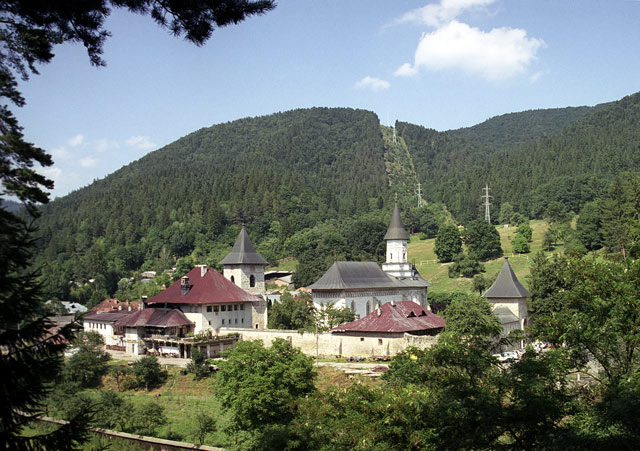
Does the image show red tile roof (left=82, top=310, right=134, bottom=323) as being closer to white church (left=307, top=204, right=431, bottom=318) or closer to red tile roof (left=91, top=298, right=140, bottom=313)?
red tile roof (left=91, top=298, right=140, bottom=313)

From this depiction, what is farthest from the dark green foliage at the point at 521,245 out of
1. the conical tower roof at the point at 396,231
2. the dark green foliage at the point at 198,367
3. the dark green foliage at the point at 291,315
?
the dark green foliage at the point at 198,367

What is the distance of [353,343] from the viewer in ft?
132

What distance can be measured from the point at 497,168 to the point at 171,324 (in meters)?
118

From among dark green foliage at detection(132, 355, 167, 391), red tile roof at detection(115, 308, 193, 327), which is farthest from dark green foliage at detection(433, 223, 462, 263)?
dark green foliage at detection(132, 355, 167, 391)

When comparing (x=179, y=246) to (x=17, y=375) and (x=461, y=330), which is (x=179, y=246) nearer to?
(x=461, y=330)

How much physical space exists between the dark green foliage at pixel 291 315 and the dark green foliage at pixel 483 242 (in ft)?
147

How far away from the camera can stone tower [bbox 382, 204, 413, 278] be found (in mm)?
62969

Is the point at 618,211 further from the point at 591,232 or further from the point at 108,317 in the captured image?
the point at 108,317

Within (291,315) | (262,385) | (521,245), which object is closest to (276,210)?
(521,245)

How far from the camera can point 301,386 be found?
2509cm

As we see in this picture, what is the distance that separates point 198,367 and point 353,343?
390 inches

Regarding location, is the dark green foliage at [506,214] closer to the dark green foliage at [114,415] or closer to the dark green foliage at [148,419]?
the dark green foliage at [148,419]

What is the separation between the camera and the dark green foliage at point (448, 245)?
91.9m

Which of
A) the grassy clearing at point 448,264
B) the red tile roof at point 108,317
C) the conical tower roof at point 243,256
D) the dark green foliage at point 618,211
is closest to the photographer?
the red tile roof at point 108,317
